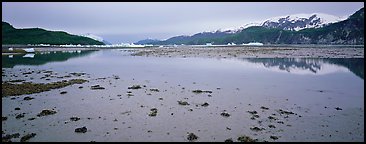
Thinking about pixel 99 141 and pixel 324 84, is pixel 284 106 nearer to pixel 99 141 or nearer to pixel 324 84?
pixel 324 84

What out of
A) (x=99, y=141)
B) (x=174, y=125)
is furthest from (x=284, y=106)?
(x=99, y=141)

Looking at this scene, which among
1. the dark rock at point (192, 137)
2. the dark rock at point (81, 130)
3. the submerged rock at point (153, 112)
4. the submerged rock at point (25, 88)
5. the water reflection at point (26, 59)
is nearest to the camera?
the dark rock at point (192, 137)

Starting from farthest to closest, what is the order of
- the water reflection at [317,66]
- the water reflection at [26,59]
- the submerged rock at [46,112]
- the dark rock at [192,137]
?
1. the water reflection at [26,59]
2. the water reflection at [317,66]
3. the submerged rock at [46,112]
4. the dark rock at [192,137]

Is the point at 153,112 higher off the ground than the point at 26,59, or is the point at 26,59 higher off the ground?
the point at 26,59

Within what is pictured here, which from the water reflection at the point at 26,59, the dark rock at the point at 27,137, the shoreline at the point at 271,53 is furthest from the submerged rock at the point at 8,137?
the shoreline at the point at 271,53

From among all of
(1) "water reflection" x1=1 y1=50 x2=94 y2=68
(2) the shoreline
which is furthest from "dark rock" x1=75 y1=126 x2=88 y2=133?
(2) the shoreline

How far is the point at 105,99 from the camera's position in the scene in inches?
705

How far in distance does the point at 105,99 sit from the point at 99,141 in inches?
302

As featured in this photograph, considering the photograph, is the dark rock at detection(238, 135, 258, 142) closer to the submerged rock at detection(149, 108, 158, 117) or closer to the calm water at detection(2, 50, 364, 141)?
the calm water at detection(2, 50, 364, 141)

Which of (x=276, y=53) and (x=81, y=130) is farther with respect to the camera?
(x=276, y=53)

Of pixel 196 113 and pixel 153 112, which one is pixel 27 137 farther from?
pixel 196 113

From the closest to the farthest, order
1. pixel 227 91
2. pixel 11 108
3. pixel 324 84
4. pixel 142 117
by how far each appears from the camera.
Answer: pixel 142 117, pixel 11 108, pixel 227 91, pixel 324 84

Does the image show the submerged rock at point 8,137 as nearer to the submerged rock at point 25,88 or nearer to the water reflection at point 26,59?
the submerged rock at point 25,88

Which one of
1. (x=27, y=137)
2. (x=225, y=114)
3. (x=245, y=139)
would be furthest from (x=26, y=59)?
(x=245, y=139)
